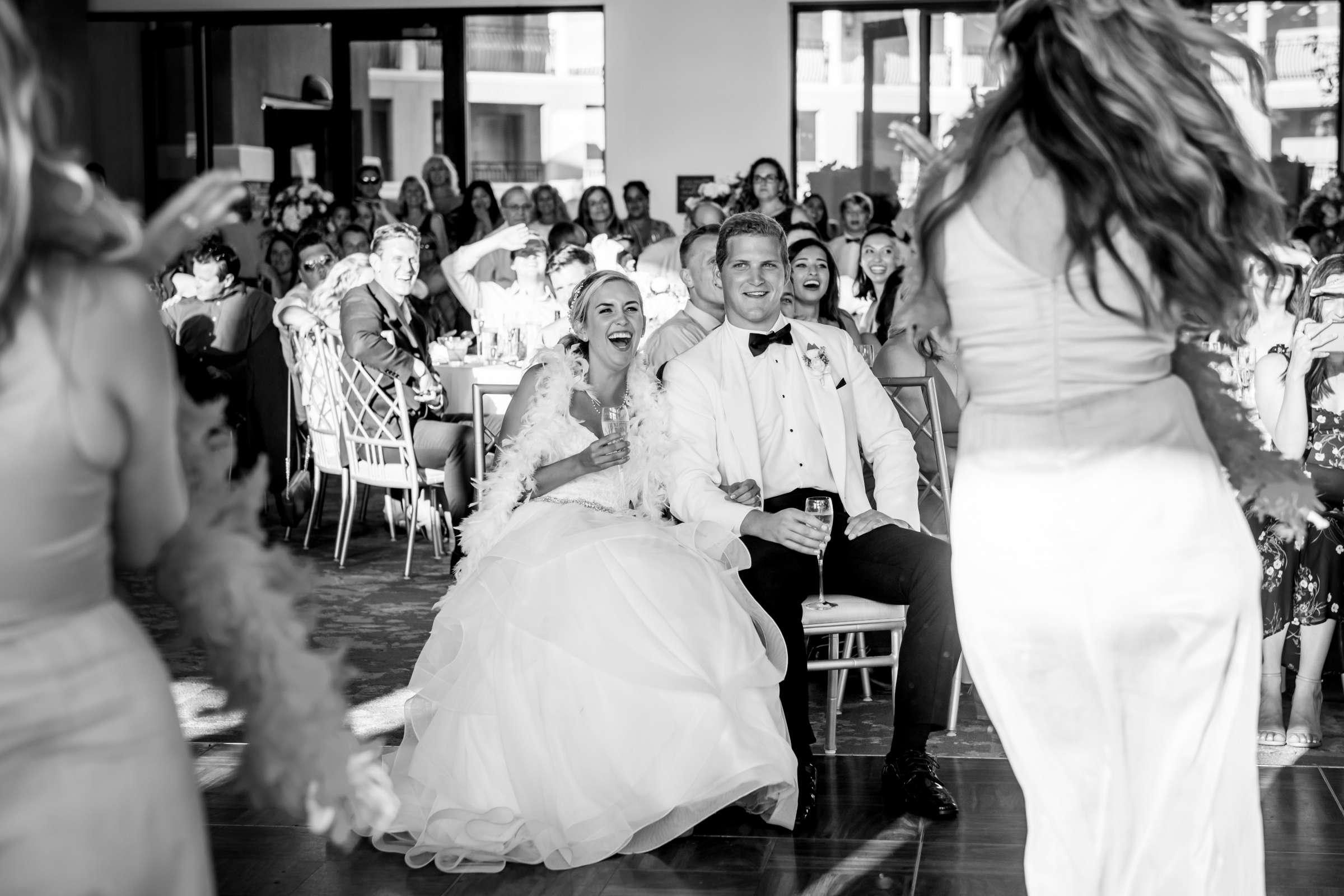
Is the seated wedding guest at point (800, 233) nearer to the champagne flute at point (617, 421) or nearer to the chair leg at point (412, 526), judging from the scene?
the champagne flute at point (617, 421)

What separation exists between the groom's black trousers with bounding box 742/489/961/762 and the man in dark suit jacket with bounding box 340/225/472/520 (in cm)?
285

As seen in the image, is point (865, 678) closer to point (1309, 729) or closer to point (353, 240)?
point (1309, 729)

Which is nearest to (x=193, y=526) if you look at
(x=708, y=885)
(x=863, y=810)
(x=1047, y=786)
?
(x=1047, y=786)

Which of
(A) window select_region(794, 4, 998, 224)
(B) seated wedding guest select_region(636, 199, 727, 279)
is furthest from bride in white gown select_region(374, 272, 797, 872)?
(A) window select_region(794, 4, 998, 224)

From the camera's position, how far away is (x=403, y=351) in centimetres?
602

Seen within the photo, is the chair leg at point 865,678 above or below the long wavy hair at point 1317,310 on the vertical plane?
below

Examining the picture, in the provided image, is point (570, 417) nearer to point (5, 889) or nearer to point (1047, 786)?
point (1047, 786)

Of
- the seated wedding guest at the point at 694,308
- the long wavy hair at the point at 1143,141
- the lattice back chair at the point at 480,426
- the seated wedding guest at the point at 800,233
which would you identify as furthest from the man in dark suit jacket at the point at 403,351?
the long wavy hair at the point at 1143,141

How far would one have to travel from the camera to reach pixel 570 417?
147 inches

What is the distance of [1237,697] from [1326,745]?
219 cm

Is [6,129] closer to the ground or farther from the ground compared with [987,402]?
farther from the ground

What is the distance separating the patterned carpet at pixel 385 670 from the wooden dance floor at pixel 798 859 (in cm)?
30

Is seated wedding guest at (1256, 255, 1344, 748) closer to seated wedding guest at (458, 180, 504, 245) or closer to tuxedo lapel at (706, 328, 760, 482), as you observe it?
tuxedo lapel at (706, 328, 760, 482)

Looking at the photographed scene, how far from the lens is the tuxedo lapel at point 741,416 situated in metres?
3.65
